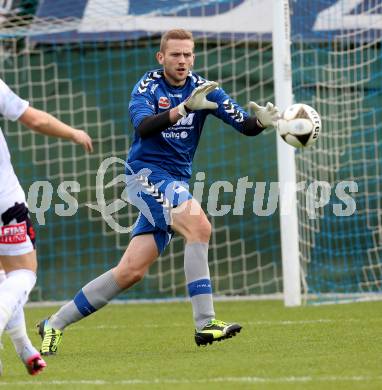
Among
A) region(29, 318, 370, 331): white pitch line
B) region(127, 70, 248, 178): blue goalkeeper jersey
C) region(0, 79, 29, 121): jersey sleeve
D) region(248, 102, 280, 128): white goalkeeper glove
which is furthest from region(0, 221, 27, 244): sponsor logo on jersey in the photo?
region(29, 318, 370, 331): white pitch line

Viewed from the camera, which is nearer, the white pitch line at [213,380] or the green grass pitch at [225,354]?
the white pitch line at [213,380]

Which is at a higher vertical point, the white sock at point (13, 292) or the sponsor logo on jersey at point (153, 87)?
the sponsor logo on jersey at point (153, 87)

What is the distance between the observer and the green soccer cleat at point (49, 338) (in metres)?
7.01

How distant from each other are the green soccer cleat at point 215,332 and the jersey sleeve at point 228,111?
129cm

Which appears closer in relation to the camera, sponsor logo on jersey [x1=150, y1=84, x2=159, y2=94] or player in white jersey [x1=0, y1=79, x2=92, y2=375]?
player in white jersey [x1=0, y1=79, x2=92, y2=375]

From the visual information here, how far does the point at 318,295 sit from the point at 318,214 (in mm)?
848

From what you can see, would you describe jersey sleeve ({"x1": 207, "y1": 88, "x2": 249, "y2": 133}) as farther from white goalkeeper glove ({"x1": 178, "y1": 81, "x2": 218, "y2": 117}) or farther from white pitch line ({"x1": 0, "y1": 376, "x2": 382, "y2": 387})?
white pitch line ({"x1": 0, "y1": 376, "x2": 382, "y2": 387})

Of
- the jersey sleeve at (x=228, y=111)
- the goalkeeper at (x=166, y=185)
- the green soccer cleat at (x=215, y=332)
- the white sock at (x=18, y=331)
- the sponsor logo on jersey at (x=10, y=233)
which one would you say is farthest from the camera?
the jersey sleeve at (x=228, y=111)

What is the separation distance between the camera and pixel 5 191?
5.39 meters

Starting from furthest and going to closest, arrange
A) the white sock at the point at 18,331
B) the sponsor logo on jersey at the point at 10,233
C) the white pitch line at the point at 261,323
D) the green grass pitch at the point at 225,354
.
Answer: the white pitch line at the point at 261,323, the white sock at the point at 18,331, the sponsor logo on jersey at the point at 10,233, the green grass pitch at the point at 225,354

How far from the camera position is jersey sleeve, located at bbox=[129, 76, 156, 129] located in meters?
7.05

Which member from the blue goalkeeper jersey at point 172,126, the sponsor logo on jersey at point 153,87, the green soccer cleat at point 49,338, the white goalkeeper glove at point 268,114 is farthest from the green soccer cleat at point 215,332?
the sponsor logo on jersey at point 153,87

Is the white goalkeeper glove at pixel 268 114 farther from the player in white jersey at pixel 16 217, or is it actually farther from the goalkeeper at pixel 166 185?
the player in white jersey at pixel 16 217

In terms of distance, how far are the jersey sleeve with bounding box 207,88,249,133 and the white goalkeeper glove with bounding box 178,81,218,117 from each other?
0.51 m
